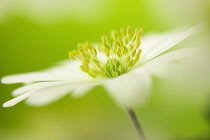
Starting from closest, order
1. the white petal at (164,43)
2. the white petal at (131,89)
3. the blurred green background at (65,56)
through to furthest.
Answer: the white petal at (131,89) → the white petal at (164,43) → the blurred green background at (65,56)

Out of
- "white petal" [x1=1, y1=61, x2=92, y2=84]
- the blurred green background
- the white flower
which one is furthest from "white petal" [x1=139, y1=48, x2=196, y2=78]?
the blurred green background

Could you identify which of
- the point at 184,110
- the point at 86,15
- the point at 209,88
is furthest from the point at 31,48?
the point at 209,88

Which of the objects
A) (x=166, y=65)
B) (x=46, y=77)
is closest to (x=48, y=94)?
(x=46, y=77)

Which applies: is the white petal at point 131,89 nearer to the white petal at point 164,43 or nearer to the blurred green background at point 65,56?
the white petal at point 164,43

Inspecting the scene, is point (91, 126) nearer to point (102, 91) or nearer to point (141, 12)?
point (102, 91)

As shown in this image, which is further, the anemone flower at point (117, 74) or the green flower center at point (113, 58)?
the green flower center at point (113, 58)

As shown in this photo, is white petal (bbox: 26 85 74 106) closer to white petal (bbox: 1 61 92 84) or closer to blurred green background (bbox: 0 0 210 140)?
white petal (bbox: 1 61 92 84)

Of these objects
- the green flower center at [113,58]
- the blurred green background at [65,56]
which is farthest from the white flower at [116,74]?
the blurred green background at [65,56]

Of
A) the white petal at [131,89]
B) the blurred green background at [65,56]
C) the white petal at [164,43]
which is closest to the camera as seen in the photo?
the white petal at [131,89]
